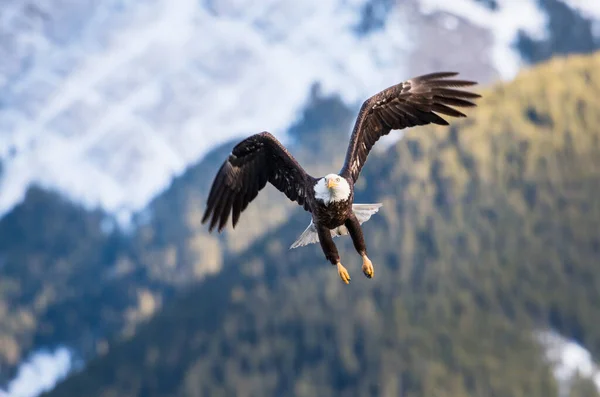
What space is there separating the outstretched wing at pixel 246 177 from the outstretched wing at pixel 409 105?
2366 mm

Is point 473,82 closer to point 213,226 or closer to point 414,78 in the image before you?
point 414,78

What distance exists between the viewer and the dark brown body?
2677cm

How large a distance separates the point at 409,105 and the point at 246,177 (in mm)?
5354

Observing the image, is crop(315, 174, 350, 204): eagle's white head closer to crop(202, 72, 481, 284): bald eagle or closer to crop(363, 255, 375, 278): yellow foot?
crop(202, 72, 481, 284): bald eagle

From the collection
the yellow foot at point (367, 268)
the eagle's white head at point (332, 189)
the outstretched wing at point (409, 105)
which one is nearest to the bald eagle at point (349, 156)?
the outstretched wing at point (409, 105)

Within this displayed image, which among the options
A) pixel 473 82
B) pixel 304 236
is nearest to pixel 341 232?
pixel 304 236

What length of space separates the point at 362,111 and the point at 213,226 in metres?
5.53

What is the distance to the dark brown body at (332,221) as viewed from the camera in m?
26.8

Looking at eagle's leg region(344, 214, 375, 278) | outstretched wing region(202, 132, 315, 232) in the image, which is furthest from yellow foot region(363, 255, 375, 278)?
outstretched wing region(202, 132, 315, 232)

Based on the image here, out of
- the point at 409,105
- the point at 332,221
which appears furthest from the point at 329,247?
the point at 409,105

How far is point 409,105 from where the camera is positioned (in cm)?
3023

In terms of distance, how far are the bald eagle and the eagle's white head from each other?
1.24m

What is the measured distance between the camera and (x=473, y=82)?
28031 mm

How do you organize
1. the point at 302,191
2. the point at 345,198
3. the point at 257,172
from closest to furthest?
the point at 345,198 → the point at 302,191 → the point at 257,172
